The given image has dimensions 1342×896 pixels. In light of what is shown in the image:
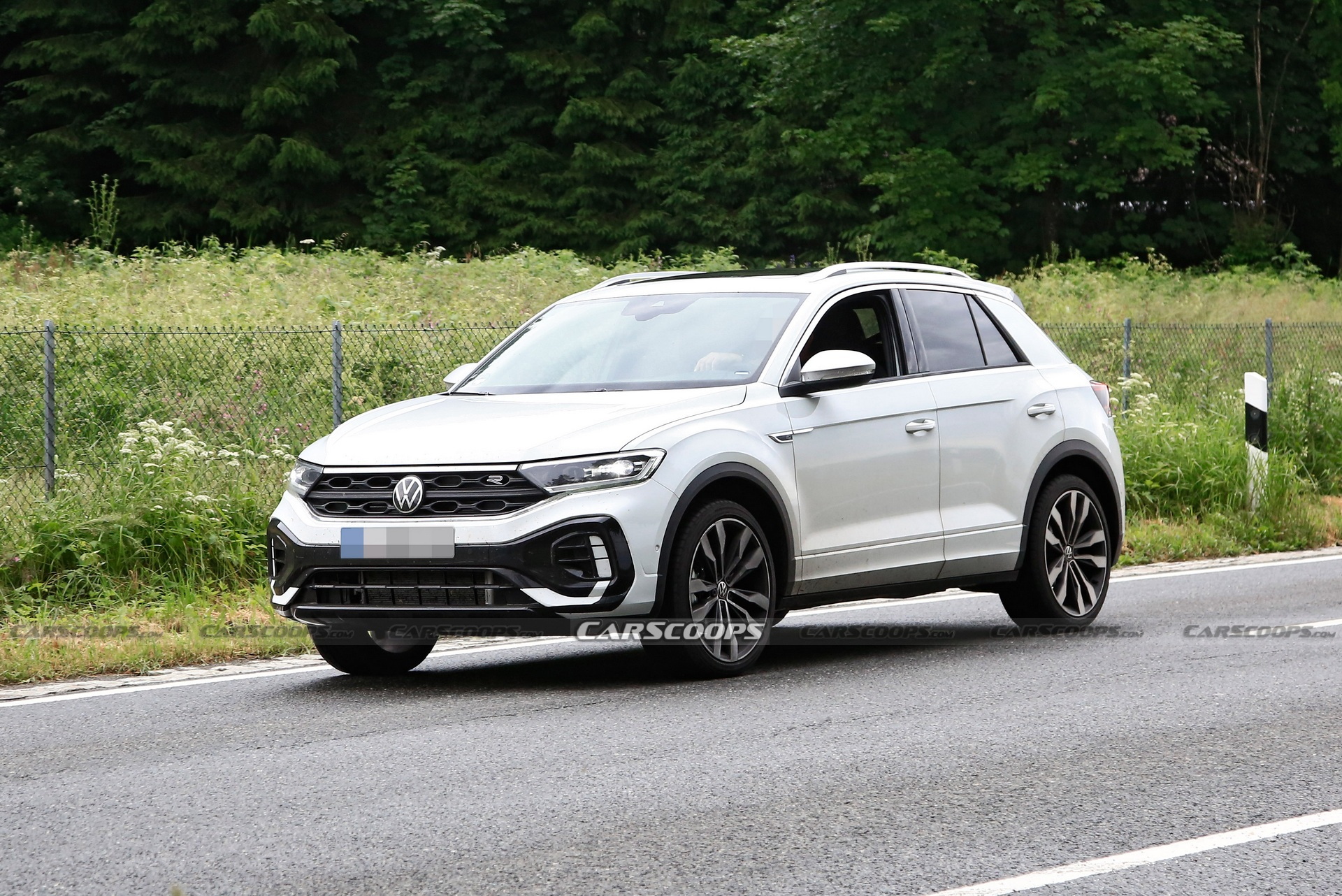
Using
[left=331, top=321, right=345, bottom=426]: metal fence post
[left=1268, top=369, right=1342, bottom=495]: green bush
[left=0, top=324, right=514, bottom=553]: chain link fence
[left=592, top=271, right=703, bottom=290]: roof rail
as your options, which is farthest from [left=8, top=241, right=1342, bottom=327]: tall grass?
[left=592, top=271, right=703, bottom=290]: roof rail

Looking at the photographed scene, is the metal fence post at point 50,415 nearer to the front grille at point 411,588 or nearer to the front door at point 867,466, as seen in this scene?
the front grille at point 411,588

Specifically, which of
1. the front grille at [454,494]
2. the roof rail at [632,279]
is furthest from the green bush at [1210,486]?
the front grille at [454,494]

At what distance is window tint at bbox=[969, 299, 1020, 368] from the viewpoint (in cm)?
952

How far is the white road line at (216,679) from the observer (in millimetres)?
7887

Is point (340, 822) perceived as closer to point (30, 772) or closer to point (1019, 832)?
point (30, 772)

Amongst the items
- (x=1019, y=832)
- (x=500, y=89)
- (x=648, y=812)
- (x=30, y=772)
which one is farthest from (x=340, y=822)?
(x=500, y=89)

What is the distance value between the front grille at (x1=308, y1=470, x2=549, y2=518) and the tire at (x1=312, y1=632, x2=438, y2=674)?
3.21 feet

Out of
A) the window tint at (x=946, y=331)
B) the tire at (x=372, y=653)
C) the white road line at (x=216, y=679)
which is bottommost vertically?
the white road line at (x=216, y=679)

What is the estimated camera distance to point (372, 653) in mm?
8328

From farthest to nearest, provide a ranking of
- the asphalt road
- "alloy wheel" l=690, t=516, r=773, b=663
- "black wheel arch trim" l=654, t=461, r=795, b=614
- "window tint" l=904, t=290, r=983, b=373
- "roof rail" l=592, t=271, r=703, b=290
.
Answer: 1. "roof rail" l=592, t=271, r=703, b=290
2. "window tint" l=904, t=290, r=983, b=373
3. "alloy wheel" l=690, t=516, r=773, b=663
4. "black wheel arch trim" l=654, t=461, r=795, b=614
5. the asphalt road

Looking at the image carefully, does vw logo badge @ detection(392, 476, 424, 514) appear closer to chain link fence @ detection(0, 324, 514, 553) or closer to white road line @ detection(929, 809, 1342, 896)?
white road line @ detection(929, 809, 1342, 896)

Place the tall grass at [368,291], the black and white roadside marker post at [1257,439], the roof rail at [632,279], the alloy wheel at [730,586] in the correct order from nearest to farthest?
1. the alloy wheel at [730,586]
2. the roof rail at [632,279]
3. the black and white roadside marker post at [1257,439]
4. the tall grass at [368,291]

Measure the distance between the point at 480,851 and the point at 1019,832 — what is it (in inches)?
61.5

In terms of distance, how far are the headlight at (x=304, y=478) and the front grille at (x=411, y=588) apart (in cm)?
40
